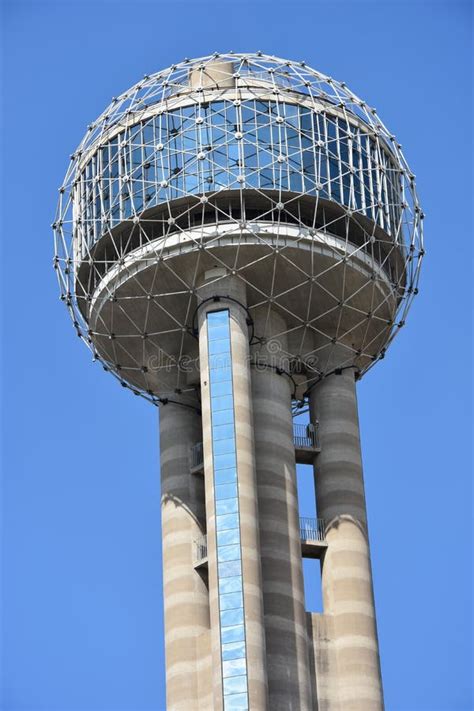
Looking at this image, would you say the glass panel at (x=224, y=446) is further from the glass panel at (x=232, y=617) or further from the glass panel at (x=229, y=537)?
the glass panel at (x=232, y=617)

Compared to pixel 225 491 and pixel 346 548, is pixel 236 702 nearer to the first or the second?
pixel 225 491

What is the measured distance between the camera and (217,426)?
10112 cm

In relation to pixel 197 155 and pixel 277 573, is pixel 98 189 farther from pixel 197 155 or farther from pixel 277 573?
pixel 277 573

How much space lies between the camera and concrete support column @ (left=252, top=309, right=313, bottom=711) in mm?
97875

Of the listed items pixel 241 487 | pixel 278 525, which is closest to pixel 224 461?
pixel 241 487

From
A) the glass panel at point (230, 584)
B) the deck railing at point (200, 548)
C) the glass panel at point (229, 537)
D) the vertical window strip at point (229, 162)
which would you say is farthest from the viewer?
the deck railing at point (200, 548)

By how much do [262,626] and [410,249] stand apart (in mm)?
A: 23942

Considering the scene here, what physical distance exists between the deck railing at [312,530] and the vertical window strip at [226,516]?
7194mm

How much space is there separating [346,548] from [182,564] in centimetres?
875

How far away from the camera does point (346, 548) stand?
104062mm

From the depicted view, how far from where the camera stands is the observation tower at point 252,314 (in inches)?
3962
